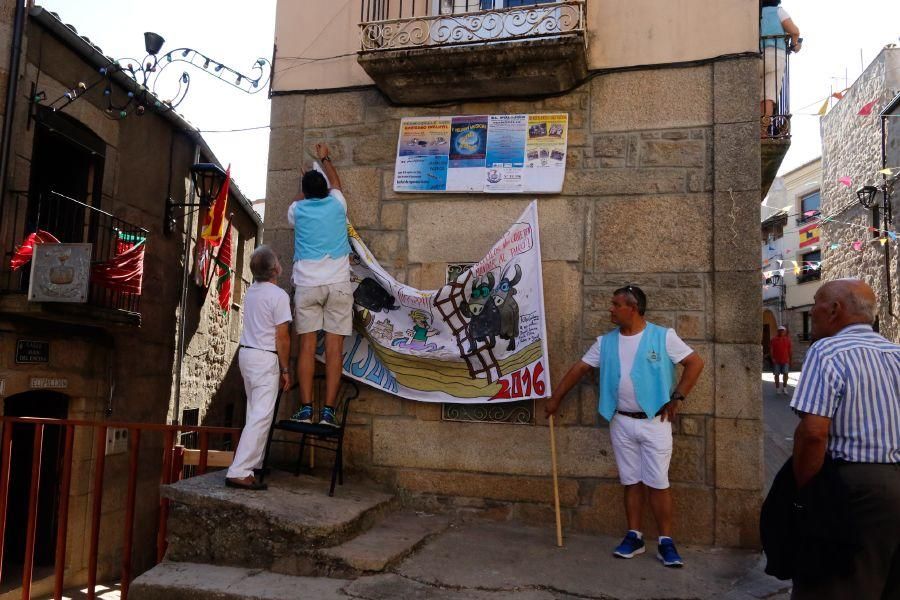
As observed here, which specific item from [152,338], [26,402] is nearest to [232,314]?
[152,338]

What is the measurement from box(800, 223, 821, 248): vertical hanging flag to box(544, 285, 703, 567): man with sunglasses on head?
21656 millimetres

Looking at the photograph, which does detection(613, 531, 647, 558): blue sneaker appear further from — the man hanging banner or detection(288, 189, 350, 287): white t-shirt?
detection(288, 189, 350, 287): white t-shirt

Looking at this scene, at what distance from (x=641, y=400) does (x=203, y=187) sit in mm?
8916

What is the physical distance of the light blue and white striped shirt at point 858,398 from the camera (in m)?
2.56

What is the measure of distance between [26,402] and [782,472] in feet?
28.9

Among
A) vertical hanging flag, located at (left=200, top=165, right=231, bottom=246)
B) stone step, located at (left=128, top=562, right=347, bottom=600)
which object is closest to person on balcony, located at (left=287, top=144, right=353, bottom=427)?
stone step, located at (left=128, top=562, right=347, bottom=600)

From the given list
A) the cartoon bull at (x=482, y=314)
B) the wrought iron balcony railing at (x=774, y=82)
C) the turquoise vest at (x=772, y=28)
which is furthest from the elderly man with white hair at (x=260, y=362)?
the turquoise vest at (x=772, y=28)

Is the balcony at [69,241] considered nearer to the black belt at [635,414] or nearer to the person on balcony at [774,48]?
the black belt at [635,414]

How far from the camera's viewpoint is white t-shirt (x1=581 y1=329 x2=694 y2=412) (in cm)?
418

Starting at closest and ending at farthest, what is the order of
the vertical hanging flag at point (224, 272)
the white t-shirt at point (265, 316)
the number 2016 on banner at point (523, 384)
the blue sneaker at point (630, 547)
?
1. the blue sneaker at point (630, 547)
2. the white t-shirt at point (265, 316)
3. the number 2016 on banner at point (523, 384)
4. the vertical hanging flag at point (224, 272)

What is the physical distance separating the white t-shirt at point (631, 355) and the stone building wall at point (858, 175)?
45.4 feet

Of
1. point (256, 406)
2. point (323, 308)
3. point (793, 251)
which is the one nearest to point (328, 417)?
point (256, 406)

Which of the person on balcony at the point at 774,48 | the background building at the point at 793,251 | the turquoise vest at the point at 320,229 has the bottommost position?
the turquoise vest at the point at 320,229

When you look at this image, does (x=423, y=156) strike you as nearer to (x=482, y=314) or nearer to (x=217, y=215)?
(x=482, y=314)
